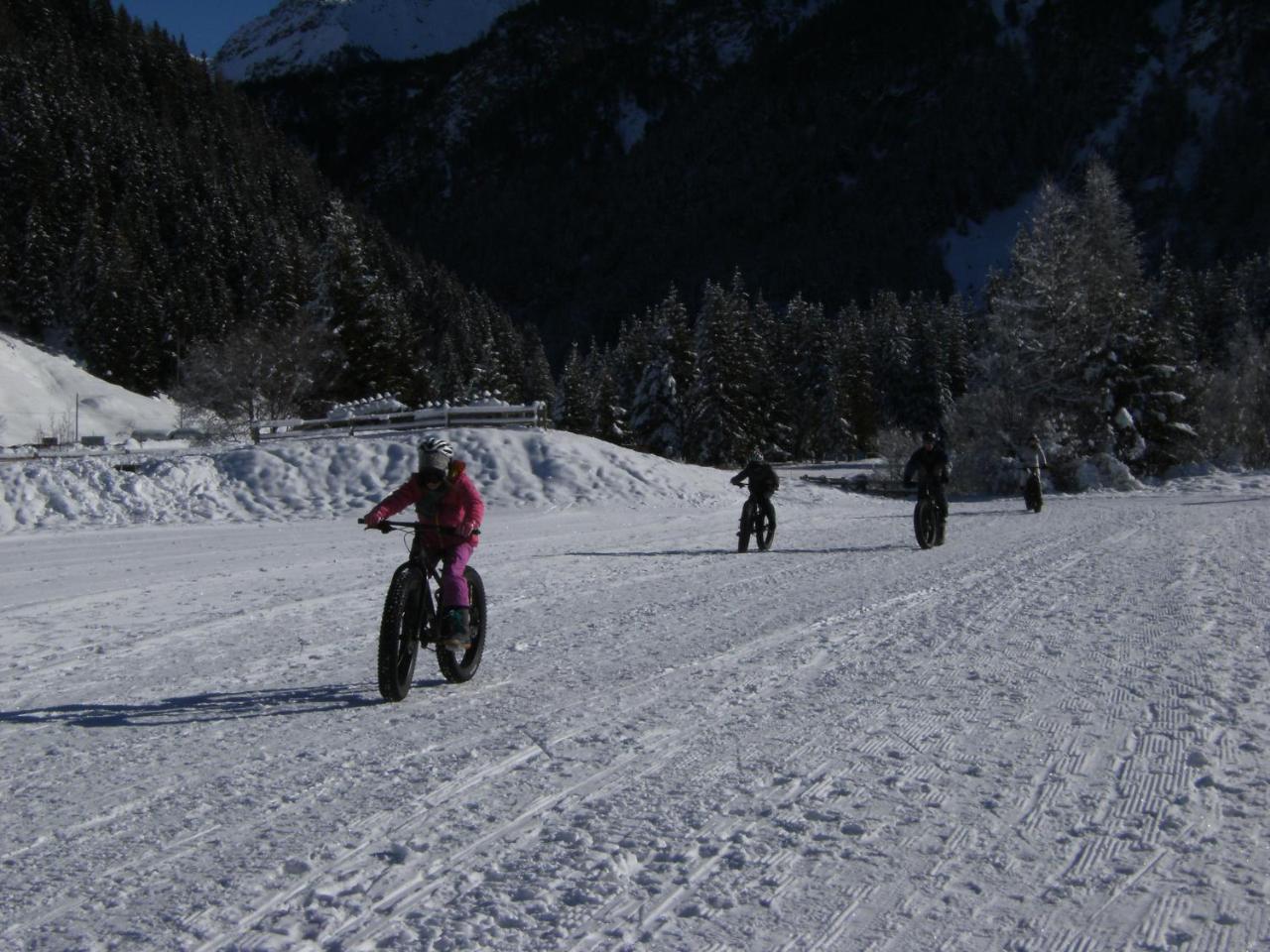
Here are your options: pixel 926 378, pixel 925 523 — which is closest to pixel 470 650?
pixel 925 523

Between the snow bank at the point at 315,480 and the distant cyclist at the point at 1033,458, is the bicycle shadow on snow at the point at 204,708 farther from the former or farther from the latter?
the distant cyclist at the point at 1033,458

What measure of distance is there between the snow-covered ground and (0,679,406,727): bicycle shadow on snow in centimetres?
4

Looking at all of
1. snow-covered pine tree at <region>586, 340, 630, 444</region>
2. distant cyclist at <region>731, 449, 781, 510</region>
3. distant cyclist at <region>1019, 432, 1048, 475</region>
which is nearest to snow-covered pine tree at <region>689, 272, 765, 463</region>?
snow-covered pine tree at <region>586, 340, 630, 444</region>

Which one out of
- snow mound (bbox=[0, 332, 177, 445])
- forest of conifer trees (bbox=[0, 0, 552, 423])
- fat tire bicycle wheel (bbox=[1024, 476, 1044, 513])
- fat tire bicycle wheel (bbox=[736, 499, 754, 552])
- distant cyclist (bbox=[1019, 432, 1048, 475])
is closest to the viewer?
fat tire bicycle wheel (bbox=[736, 499, 754, 552])

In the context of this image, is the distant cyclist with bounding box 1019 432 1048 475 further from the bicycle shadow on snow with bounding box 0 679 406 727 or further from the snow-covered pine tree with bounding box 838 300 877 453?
the snow-covered pine tree with bounding box 838 300 877 453

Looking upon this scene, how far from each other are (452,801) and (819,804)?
5.11 feet

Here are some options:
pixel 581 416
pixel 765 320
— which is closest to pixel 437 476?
pixel 581 416

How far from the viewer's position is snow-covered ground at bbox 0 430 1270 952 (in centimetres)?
322

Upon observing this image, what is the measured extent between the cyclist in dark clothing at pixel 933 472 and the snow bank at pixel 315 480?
10731mm

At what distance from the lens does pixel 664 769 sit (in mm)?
4637

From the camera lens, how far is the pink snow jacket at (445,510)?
20.8 ft

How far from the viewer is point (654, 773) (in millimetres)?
4562

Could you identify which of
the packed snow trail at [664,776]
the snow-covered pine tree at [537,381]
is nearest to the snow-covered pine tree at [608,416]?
the snow-covered pine tree at [537,381]

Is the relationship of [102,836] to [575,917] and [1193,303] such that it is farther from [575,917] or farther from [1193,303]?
[1193,303]
